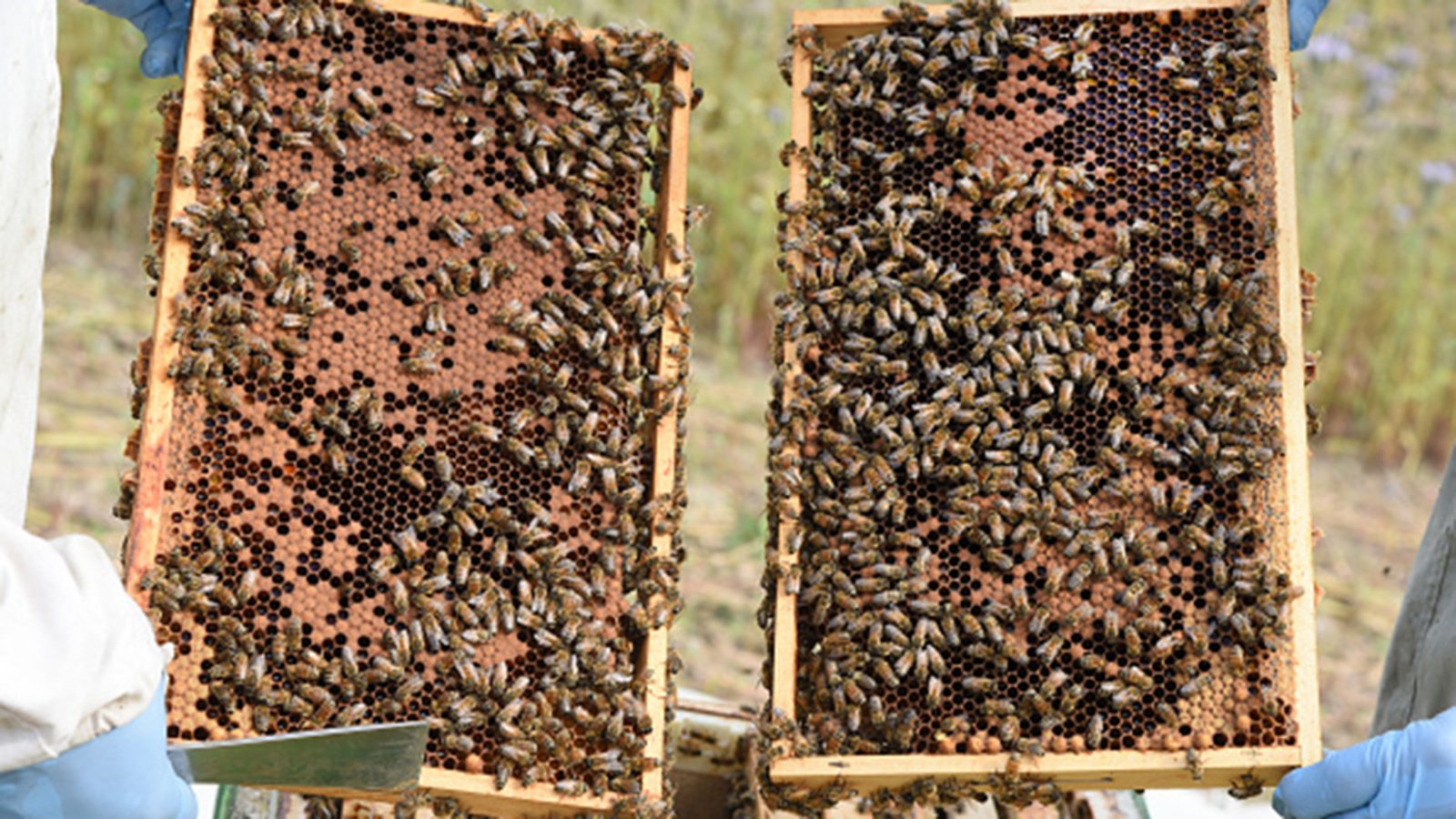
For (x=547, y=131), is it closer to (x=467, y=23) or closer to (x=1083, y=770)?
(x=467, y=23)

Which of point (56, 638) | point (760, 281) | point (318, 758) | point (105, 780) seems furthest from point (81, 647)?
point (760, 281)

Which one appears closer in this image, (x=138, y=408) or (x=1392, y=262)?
(x=138, y=408)

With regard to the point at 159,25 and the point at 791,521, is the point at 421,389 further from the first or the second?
the point at 159,25

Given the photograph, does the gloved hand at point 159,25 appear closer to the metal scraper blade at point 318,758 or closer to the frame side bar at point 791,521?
the frame side bar at point 791,521

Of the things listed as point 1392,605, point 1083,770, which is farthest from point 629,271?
point 1392,605

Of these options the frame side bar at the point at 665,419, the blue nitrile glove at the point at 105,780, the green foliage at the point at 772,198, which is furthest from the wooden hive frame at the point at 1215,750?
the green foliage at the point at 772,198
